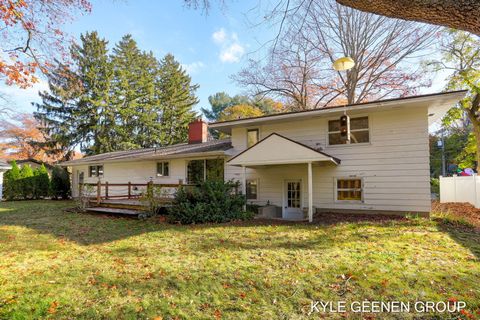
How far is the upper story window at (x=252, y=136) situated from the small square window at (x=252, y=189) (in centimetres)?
186

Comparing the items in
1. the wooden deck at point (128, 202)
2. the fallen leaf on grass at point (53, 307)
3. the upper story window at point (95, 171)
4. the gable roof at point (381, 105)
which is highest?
the gable roof at point (381, 105)

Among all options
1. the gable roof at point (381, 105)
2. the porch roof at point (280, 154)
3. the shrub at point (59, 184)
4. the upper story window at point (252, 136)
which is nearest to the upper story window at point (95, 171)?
the shrub at point (59, 184)

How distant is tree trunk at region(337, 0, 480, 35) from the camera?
2.28 m

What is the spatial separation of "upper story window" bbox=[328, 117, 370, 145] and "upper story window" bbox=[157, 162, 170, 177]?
1004 centimetres

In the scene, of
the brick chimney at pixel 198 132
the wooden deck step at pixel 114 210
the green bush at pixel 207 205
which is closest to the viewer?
the green bush at pixel 207 205

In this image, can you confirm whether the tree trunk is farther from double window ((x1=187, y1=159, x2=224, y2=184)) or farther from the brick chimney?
the brick chimney

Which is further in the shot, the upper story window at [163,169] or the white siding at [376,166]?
the upper story window at [163,169]

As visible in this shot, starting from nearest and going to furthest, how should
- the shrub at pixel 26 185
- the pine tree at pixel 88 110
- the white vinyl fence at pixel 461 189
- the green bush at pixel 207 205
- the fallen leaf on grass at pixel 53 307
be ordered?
the fallen leaf on grass at pixel 53 307 < the green bush at pixel 207 205 < the white vinyl fence at pixel 461 189 < the shrub at pixel 26 185 < the pine tree at pixel 88 110

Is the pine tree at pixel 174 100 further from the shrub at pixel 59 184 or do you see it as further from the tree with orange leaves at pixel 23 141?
the shrub at pixel 59 184

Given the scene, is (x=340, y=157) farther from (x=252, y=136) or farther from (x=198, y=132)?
(x=198, y=132)

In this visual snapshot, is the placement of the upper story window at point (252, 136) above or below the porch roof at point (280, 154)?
above

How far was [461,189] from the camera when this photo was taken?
13898 mm

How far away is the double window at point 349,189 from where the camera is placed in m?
10.8

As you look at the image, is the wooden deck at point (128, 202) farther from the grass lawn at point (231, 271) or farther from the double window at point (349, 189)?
the double window at point (349, 189)
